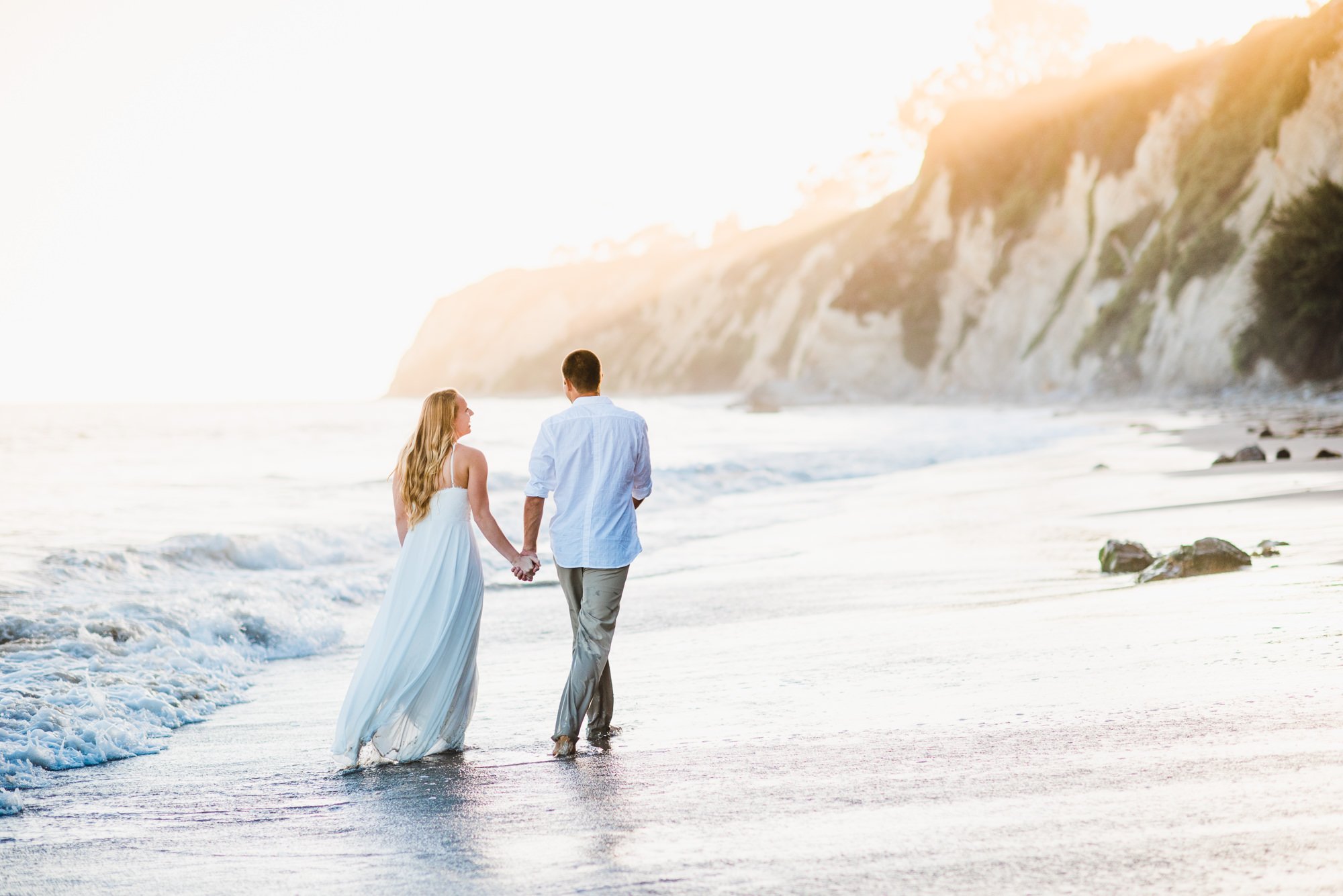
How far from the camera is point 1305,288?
30875mm

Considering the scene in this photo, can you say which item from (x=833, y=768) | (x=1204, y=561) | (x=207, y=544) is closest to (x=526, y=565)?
(x=833, y=768)

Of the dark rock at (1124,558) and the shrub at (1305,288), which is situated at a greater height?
the shrub at (1305,288)

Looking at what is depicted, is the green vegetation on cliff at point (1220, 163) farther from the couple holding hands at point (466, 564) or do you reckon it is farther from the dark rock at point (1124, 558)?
the couple holding hands at point (466, 564)

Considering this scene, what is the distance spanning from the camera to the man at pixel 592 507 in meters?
4.84

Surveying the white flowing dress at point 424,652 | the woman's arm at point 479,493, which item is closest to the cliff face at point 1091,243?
the woman's arm at point 479,493

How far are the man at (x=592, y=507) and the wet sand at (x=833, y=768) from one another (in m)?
0.38

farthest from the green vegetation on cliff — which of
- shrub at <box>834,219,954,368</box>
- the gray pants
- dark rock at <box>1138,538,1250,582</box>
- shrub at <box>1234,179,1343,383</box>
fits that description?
the gray pants

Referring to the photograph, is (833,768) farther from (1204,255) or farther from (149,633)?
(1204,255)

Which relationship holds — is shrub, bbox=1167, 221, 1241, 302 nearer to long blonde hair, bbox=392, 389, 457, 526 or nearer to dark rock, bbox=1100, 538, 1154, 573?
dark rock, bbox=1100, 538, 1154, 573

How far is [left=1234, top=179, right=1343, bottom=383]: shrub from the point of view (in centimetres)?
3053

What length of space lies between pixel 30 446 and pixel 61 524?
77.4 feet

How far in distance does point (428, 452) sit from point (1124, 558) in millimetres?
5026

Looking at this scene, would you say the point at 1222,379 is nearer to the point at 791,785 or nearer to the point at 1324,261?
the point at 1324,261

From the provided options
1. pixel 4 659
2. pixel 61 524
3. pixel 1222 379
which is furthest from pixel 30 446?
pixel 1222 379
